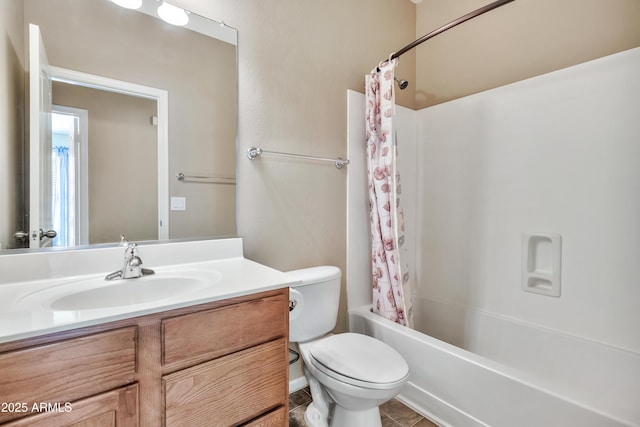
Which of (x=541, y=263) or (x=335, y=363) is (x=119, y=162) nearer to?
(x=335, y=363)

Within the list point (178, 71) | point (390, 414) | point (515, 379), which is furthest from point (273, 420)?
point (178, 71)

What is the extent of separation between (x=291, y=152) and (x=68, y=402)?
4.31ft

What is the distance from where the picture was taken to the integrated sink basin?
87cm

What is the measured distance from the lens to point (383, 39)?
2131 mm

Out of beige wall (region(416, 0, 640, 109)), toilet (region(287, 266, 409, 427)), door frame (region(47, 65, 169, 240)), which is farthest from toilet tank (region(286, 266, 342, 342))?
beige wall (region(416, 0, 640, 109))

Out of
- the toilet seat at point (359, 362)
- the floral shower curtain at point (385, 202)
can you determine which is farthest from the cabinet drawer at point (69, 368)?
the floral shower curtain at point (385, 202)

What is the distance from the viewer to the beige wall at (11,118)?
3.19 ft

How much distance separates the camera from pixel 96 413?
701 mm

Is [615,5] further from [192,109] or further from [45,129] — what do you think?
Answer: [45,129]

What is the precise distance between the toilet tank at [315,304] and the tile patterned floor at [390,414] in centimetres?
41

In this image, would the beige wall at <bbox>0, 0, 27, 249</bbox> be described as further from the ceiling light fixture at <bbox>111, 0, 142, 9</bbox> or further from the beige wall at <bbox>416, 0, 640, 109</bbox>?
the beige wall at <bbox>416, 0, 640, 109</bbox>

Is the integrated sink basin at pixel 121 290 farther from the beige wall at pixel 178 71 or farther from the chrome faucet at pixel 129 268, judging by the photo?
the beige wall at pixel 178 71

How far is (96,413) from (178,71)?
51.2 inches

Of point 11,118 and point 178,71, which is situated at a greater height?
point 178,71
